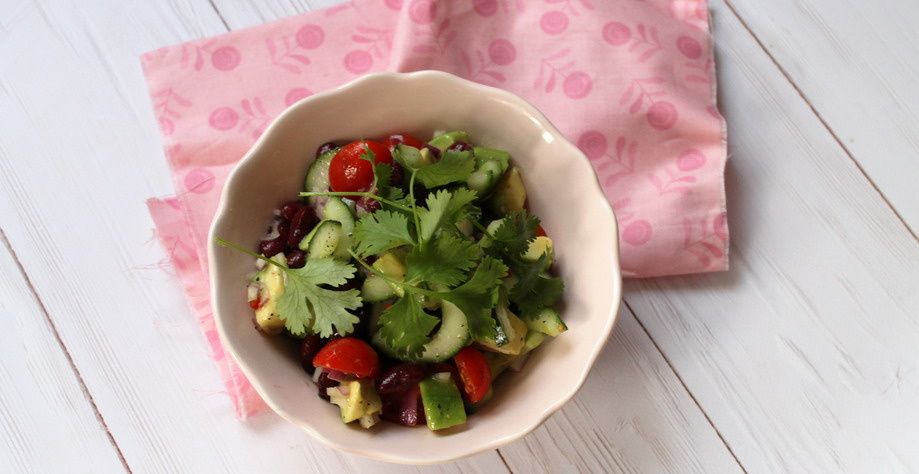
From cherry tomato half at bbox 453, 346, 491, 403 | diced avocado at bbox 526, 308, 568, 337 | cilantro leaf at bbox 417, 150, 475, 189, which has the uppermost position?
cilantro leaf at bbox 417, 150, 475, 189

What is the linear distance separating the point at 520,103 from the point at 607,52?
1.31 ft

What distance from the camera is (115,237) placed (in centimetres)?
168

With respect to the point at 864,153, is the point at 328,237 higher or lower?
higher

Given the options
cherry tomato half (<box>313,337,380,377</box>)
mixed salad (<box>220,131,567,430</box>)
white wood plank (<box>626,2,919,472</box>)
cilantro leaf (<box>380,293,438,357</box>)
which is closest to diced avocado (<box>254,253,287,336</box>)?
mixed salad (<box>220,131,567,430</box>)

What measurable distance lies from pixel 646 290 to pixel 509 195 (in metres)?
0.46

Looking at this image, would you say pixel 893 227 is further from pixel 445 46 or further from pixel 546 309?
pixel 445 46

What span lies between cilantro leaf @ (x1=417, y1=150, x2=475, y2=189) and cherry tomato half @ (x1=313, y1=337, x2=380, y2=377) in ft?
Answer: 1.00

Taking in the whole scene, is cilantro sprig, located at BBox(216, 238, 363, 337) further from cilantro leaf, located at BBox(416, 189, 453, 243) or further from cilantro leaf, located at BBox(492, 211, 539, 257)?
cilantro leaf, located at BBox(492, 211, 539, 257)

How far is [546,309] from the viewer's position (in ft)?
4.44

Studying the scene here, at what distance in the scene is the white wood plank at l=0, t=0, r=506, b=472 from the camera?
1631mm

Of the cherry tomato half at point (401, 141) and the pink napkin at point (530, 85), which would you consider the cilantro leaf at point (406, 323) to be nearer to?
the cherry tomato half at point (401, 141)

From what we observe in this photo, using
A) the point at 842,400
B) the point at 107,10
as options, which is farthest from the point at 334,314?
the point at 842,400

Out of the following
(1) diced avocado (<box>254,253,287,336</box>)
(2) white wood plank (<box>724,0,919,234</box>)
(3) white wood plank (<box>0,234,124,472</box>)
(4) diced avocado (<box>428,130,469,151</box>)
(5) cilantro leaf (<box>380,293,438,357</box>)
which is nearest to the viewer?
(5) cilantro leaf (<box>380,293,438,357</box>)

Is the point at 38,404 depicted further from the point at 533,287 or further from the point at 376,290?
the point at 533,287
